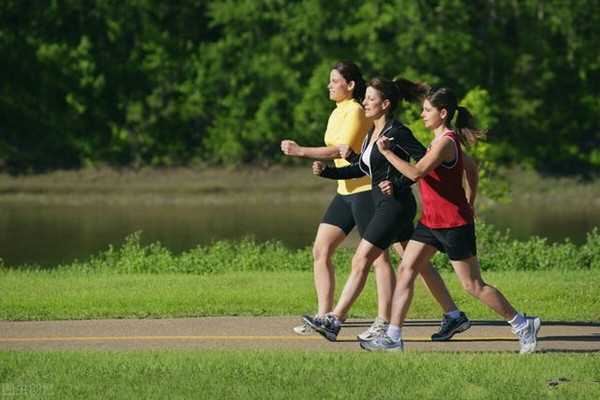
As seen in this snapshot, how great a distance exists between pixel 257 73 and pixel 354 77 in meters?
30.5

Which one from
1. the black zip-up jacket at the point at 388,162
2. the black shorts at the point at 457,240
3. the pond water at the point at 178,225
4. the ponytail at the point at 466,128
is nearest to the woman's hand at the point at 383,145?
the black zip-up jacket at the point at 388,162

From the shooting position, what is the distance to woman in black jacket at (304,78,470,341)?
11.5m

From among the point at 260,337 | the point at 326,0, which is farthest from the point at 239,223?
the point at 260,337

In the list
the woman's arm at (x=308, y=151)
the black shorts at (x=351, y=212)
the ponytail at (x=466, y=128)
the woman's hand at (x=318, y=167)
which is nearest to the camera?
the ponytail at (x=466, y=128)

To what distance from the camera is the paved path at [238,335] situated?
1163 cm

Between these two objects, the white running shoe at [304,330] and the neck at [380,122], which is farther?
the white running shoe at [304,330]

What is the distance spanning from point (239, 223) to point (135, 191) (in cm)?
827

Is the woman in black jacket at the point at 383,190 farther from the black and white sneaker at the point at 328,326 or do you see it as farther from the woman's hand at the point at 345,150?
the woman's hand at the point at 345,150

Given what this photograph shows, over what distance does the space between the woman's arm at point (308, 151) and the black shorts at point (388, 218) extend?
0.55 meters

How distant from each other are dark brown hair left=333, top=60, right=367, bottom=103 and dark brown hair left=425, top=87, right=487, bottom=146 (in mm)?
951

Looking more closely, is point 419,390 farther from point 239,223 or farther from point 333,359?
point 239,223

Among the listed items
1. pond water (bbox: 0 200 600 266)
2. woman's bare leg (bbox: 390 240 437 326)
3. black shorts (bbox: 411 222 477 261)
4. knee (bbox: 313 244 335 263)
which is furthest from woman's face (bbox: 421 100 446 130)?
pond water (bbox: 0 200 600 266)

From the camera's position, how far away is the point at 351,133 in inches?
475

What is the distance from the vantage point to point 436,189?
1111 cm
